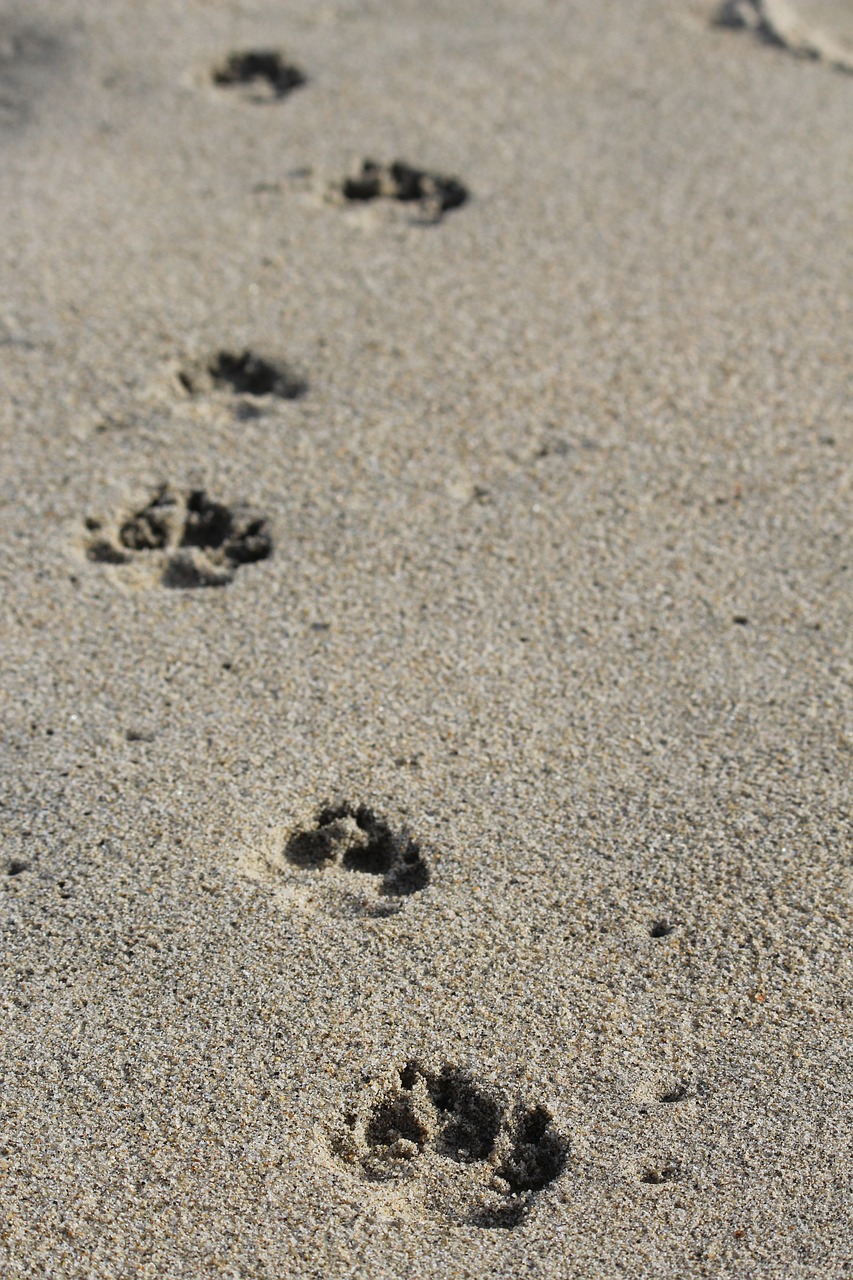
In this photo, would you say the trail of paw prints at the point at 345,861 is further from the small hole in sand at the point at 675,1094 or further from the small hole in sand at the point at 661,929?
the small hole in sand at the point at 675,1094

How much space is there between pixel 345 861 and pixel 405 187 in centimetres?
225

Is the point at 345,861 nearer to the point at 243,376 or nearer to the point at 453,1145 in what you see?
the point at 453,1145

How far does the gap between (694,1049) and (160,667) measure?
116 centimetres

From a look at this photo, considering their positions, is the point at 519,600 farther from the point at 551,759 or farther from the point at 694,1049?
the point at 694,1049

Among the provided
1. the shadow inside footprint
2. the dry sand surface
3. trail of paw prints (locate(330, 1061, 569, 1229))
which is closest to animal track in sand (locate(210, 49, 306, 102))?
the dry sand surface

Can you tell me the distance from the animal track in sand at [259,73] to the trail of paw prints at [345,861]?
2765 millimetres

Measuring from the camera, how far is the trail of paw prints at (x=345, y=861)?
2.23 meters

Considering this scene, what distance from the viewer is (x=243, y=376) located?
128 inches

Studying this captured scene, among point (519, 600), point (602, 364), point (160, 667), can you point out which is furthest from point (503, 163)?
point (160, 667)

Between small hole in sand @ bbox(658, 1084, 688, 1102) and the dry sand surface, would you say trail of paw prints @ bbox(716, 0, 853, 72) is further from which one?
small hole in sand @ bbox(658, 1084, 688, 1102)

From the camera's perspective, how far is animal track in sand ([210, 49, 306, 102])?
4.30 m

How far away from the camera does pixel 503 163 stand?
13.0 ft

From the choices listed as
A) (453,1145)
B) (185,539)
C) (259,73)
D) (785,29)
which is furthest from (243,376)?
(785,29)

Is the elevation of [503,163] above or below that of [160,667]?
above
